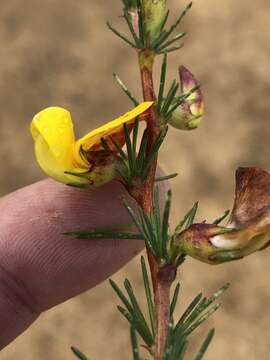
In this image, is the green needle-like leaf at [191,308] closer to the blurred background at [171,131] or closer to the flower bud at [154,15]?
the flower bud at [154,15]

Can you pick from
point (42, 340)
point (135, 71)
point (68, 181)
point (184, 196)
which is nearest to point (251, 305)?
point (184, 196)

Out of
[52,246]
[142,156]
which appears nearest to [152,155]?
[142,156]

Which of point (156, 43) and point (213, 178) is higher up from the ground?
point (156, 43)

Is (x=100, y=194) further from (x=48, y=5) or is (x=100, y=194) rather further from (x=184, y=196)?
(x=48, y=5)

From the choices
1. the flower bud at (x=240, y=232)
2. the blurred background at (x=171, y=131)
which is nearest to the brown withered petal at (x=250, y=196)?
the flower bud at (x=240, y=232)

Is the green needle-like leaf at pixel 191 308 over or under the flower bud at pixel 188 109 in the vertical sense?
under

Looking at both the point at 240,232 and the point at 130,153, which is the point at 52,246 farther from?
the point at 240,232

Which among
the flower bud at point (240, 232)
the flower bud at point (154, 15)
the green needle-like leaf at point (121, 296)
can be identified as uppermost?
the flower bud at point (154, 15)
